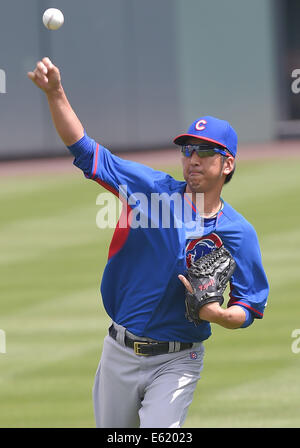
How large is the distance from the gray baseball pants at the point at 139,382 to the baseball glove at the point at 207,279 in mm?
296

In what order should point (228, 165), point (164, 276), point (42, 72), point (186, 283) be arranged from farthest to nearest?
1. point (228, 165)
2. point (164, 276)
3. point (186, 283)
4. point (42, 72)

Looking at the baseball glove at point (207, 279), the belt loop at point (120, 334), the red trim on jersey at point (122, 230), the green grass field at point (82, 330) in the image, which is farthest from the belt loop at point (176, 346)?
the green grass field at point (82, 330)

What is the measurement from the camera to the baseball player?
536cm

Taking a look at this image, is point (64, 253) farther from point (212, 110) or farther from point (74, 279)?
point (212, 110)

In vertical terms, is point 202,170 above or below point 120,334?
above

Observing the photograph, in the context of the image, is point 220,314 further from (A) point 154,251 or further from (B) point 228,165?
(B) point 228,165

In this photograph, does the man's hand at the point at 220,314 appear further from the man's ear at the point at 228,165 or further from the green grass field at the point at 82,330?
the green grass field at the point at 82,330

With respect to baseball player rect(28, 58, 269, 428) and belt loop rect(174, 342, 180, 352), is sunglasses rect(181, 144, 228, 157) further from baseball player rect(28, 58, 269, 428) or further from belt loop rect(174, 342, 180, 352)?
belt loop rect(174, 342, 180, 352)

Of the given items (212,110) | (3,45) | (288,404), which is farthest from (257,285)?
(212,110)

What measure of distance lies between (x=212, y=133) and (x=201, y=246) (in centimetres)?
63

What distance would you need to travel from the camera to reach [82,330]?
9602 mm

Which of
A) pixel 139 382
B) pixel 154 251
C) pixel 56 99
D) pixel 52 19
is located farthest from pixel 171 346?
pixel 52 19

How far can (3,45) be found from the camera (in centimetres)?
2094

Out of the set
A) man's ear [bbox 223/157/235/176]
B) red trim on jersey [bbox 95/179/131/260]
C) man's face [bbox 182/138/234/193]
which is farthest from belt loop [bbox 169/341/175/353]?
man's ear [bbox 223/157/235/176]
